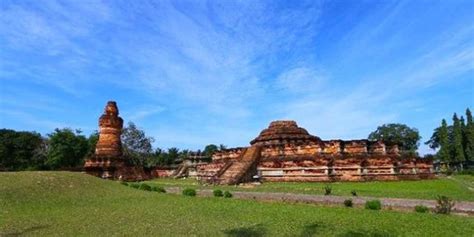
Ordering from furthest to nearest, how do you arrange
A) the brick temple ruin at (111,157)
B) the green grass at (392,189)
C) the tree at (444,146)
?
the tree at (444,146) < the brick temple ruin at (111,157) < the green grass at (392,189)

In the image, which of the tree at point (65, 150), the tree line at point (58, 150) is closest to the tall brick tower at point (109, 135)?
the tree line at point (58, 150)

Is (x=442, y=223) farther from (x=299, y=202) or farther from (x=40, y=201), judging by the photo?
(x=40, y=201)

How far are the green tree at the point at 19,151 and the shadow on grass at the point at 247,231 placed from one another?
52.3 metres

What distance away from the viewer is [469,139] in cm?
5078

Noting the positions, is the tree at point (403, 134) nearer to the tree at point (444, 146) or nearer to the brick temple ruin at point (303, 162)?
the tree at point (444, 146)

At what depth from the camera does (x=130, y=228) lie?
9.63 m

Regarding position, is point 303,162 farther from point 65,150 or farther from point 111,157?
point 65,150

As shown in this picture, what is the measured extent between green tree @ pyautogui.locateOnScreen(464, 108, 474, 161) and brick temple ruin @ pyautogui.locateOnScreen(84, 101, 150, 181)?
4049cm

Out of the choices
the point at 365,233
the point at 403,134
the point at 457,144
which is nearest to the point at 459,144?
the point at 457,144

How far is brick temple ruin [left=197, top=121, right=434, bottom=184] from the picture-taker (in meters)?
25.1

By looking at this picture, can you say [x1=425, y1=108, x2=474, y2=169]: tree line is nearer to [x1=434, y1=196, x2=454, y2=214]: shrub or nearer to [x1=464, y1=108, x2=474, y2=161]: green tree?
[x1=464, y1=108, x2=474, y2=161]: green tree

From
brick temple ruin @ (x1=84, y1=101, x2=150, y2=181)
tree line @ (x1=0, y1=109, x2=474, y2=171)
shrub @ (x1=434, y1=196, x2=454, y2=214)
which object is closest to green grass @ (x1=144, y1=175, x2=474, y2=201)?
shrub @ (x1=434, y1=196, x2=454, y2=214)

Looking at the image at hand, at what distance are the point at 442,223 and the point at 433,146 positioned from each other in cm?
8146

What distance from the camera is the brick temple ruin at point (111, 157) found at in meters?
33.6
